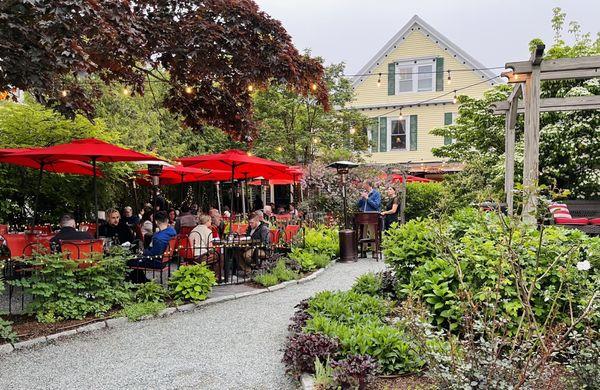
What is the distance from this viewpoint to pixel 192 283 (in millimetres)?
6867

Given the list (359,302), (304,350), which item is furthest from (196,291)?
(304,350)

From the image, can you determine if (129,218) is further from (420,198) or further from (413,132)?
(413,132)

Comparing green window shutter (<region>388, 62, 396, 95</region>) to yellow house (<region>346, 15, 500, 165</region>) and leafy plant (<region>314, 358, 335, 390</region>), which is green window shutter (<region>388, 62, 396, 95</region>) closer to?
yellow house (<region>346, 15, 500, 165</region>)

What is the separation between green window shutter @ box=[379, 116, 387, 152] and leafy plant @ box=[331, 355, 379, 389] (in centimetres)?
2074

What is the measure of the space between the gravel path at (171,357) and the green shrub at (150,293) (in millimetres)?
526

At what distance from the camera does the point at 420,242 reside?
573 centimetres

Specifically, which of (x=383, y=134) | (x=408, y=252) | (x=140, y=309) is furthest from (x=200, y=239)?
(x=383, y=134)

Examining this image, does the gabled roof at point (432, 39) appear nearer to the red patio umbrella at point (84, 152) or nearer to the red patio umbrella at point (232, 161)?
the red patio umbrella at point (232, 161)

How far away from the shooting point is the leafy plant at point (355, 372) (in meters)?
3.55

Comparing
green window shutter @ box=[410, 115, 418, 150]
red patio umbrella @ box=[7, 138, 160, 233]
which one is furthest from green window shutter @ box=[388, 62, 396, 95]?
red patio umbrella @ box=[7, 138, 160, 233]

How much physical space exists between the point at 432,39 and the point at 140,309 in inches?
822

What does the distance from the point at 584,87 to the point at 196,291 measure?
11.2 meters

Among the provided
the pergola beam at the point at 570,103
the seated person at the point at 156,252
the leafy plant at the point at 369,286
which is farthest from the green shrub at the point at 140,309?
the pergola beam at the point at 570,103

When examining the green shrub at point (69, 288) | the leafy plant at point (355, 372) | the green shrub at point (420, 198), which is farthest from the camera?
the green shrub at point (420, 198)
